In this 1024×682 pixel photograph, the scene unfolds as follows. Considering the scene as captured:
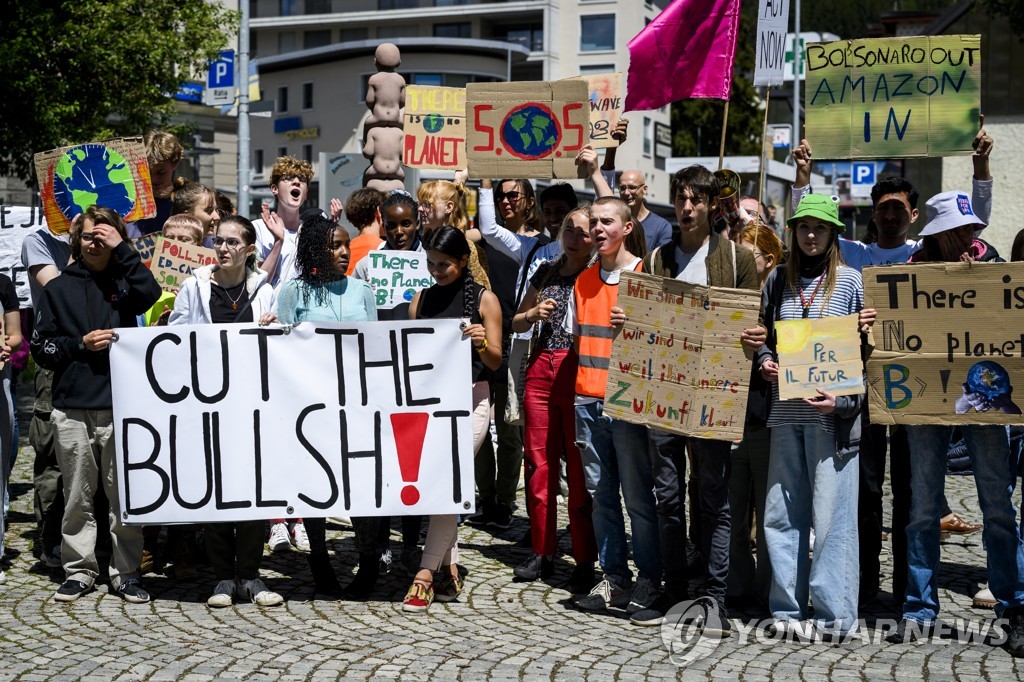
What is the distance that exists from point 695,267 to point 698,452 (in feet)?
3.04

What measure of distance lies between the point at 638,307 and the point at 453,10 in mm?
63594

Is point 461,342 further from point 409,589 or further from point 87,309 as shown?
point 87,309

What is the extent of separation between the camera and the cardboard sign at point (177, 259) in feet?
25.2

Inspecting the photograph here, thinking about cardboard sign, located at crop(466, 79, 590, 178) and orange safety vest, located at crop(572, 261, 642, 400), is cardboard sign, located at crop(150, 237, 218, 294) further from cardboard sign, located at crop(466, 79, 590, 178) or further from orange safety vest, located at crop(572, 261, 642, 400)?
orange safety vest, located at crop(572, 261, 642, 400)

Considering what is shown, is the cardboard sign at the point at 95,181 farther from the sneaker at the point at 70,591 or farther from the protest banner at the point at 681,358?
the protest banner at the point at 681,358

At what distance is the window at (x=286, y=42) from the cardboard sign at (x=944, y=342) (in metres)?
70.0

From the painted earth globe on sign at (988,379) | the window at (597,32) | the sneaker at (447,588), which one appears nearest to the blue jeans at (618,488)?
the sneaker at (447,588)

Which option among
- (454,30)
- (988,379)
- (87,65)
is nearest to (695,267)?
(988,379)

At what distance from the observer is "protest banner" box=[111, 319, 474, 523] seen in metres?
6.54

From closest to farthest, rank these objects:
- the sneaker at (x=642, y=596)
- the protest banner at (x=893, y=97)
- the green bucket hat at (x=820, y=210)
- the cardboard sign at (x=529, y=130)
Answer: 1. the green bucket hat at (x=820, y=210)
2. the sneaker at (x=642, y=596)
3. the protest banner at (x=893, y=97)
4. the cardboard sign at (x=529, y=130)

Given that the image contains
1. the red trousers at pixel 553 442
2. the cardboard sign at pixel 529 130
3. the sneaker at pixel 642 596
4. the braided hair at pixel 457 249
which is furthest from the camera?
the cardboard sign at pixel 529 130

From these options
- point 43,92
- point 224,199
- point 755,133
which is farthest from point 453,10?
point 224,199

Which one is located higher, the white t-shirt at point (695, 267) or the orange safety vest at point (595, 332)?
the white t-shirt at point (695, 267)

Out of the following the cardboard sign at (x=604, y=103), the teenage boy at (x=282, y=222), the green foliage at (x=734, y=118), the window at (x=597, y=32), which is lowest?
the teenage boy at (x=282, y=222)
